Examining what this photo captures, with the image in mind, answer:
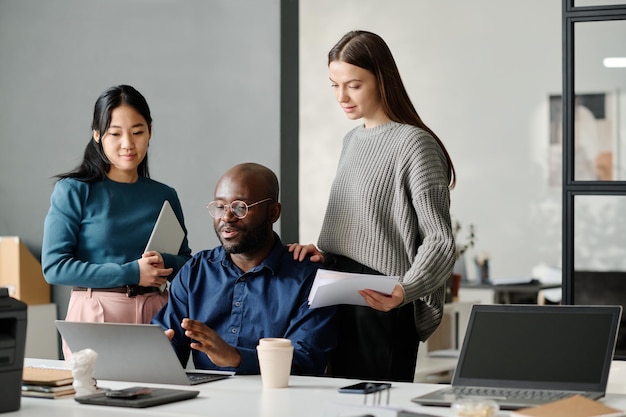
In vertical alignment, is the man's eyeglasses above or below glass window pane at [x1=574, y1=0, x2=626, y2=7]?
below

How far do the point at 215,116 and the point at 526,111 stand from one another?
4394 mm

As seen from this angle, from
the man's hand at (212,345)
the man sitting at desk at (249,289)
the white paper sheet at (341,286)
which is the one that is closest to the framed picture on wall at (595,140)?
the white paper sheet at (341,286)

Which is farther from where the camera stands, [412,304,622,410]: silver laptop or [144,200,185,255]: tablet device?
[144,200,185,255]: tablet device

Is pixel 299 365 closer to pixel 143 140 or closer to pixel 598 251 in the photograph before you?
pixel 143 140

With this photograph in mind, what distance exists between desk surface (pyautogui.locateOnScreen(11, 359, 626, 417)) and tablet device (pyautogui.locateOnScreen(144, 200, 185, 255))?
0.76 metres

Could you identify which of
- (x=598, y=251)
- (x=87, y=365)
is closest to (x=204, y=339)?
(x=87, y=365)

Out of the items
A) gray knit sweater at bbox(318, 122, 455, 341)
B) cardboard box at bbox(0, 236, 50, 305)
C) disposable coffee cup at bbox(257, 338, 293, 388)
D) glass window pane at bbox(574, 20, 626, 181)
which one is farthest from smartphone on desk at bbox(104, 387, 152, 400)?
cardboard box at bbox(0, 236, 50, 305)

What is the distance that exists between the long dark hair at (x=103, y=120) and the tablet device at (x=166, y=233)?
24cm

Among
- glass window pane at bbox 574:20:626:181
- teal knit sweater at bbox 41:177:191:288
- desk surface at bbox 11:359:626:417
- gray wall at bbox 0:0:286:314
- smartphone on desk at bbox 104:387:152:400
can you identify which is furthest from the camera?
gray wall at bbox 0:0:286:314

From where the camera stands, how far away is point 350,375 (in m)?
2.76

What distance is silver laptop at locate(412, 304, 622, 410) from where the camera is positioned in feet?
6.72

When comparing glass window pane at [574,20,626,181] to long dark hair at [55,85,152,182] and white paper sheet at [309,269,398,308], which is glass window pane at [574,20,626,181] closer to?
white paper sheet at [309,269,398,308]

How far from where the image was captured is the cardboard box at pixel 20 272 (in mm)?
4227

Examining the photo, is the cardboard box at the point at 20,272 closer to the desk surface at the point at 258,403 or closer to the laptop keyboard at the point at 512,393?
the desk surface at the point at 258,403
